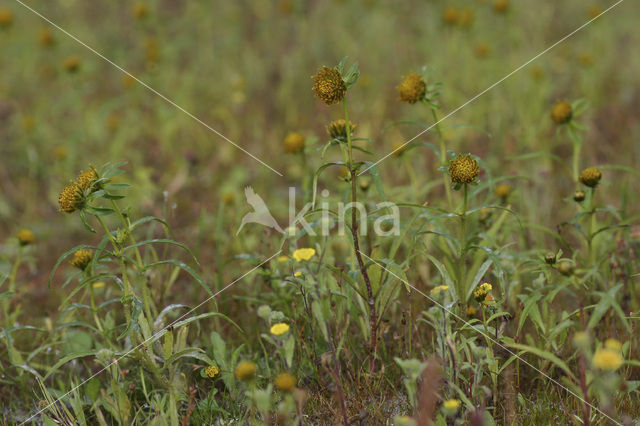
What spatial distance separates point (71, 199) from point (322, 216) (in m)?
0.83

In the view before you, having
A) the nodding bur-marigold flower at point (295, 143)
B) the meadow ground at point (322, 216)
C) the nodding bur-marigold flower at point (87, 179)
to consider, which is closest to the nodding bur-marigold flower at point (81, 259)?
the meadow ground at point (322, 216)

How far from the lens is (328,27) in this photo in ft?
18.8

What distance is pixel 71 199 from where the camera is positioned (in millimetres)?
1703

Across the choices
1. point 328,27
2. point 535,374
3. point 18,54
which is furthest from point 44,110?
point 535,374

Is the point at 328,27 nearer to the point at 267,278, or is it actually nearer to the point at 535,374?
the point at 267,278

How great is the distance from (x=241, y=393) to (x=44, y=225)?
223 centimetres

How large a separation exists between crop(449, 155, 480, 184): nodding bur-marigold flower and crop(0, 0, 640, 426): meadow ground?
0.02 m

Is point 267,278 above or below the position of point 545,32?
below

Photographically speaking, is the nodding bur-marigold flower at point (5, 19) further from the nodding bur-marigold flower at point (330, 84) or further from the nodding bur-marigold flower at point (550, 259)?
the nodding bur-marigold flower at point (550, 259)

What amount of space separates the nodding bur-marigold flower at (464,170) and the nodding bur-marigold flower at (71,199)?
116 cm

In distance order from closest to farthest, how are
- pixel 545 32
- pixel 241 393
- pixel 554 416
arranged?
pixel 554 416 → pixel 241 393 → pixel 545 32

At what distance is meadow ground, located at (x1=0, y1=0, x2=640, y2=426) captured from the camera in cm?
177

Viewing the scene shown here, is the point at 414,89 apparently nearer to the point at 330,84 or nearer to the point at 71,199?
the point at 330,84

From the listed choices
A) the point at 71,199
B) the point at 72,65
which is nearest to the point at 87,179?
the point at 71,199
